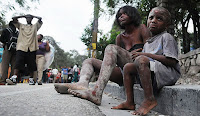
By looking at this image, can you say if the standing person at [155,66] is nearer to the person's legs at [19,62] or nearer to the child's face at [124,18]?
the child's face at [124,18]

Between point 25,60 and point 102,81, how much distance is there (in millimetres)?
4522

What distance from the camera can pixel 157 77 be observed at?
6.29 feet

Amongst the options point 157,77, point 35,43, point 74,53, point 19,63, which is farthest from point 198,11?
point 74,53

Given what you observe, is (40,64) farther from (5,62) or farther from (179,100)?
(179,100)

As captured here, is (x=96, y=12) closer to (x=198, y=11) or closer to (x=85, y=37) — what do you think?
(x=198, y=11)

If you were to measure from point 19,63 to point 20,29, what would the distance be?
44.3 inches

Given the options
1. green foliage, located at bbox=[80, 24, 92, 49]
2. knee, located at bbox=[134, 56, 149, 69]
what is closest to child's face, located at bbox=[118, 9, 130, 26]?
knee, located at bbox=[134, 56, 149, 69]

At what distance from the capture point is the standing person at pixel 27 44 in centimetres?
574

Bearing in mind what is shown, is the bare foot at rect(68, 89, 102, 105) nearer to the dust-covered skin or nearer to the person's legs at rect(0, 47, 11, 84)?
the dust-covered skin

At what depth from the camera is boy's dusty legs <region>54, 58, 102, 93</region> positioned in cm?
238

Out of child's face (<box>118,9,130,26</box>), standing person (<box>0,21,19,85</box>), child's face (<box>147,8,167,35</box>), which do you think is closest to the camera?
child's face (<box>147,8,167,35</box>)

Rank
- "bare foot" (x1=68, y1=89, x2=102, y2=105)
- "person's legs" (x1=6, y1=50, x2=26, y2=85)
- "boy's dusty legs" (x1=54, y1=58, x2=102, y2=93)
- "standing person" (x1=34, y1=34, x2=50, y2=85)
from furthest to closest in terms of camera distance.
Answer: "standing person" (x1=34, y1=34, x2=50, y2=85) → "person's legs" (x1=6, y1=50, x2=26, y2=85) → "boy's dusty legs" (x1=54, y1=58, x2=102, y2=93) → "bare foot" (x1=68, y1=89, x2=102, y2=105)

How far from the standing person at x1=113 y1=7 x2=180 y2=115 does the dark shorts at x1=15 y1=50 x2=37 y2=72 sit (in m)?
4.42

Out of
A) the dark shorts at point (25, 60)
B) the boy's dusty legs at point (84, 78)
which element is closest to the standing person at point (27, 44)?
the dark shorts at point (25, 60)
